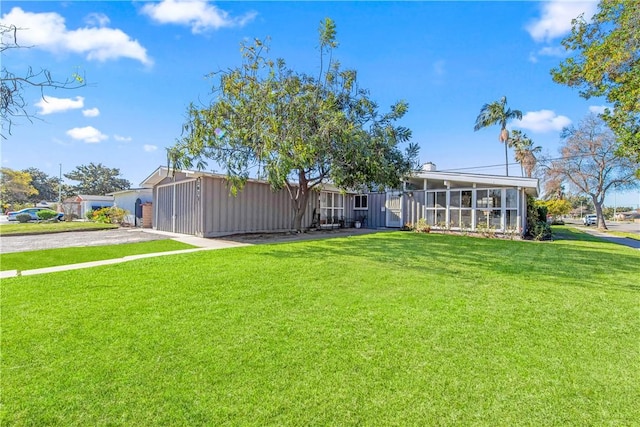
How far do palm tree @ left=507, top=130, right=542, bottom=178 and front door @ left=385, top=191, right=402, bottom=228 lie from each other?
20735 millimetres

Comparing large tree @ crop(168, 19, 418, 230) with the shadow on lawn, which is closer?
the shadow on lawn

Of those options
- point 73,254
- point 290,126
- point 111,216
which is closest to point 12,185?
point 111,216

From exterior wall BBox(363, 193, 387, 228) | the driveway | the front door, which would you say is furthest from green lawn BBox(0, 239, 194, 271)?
exterior wall BBox(363, 193, 387, 228)

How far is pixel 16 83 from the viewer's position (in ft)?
8.51

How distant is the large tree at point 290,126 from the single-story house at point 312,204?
2.05 meters

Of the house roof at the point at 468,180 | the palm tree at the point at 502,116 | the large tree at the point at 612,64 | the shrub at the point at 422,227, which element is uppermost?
the palm tree at the point at 502,116

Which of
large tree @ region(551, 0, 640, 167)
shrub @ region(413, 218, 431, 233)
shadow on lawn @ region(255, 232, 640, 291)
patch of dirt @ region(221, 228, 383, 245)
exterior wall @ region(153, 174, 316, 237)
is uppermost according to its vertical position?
large tree @ region(551, 0, 640, 167)

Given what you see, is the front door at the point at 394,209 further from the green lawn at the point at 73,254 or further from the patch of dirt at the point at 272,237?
the green lawn at the point at 73,254

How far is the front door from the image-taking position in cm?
1966

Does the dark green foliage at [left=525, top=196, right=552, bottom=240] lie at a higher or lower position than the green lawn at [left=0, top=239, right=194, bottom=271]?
higher

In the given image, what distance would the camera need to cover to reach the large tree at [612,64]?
841cm

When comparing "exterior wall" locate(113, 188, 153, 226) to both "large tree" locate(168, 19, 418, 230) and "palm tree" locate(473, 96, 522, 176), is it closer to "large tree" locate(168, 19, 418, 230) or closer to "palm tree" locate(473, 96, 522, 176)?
"large tree" locate(168, 19, 418, 230)

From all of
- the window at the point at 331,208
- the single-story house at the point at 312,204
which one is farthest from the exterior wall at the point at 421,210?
the window at the point at 331,208

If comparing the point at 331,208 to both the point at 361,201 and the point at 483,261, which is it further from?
the point at 483,261
